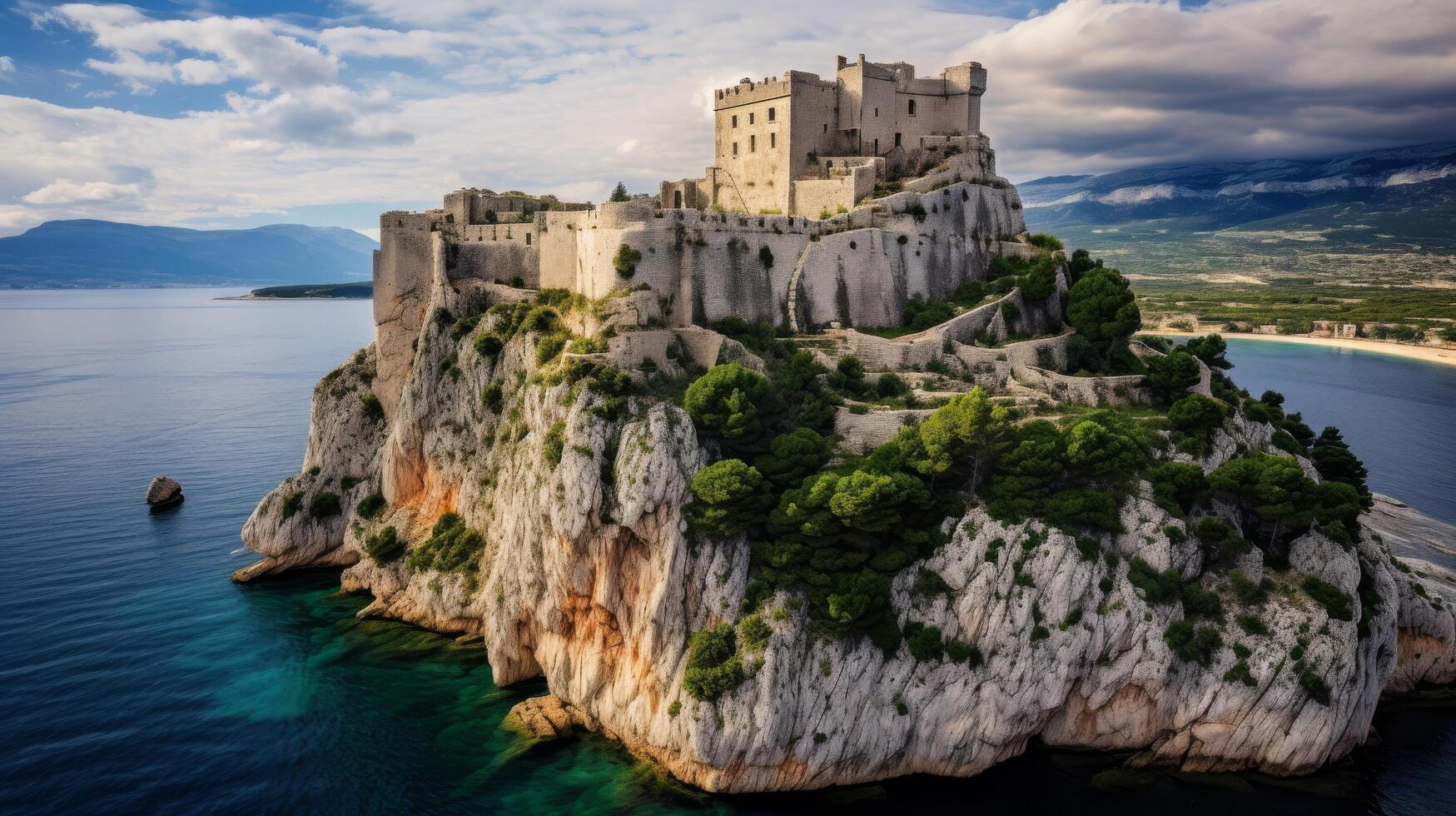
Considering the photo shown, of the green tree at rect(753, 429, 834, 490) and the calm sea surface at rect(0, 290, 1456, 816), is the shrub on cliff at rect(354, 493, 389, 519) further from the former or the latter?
the green tree at rect(753, 429, 834, 490)

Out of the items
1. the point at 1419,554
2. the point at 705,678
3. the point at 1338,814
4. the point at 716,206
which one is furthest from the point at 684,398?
the point at 1419,554

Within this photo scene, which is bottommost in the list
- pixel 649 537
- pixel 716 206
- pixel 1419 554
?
pixel 1419 554

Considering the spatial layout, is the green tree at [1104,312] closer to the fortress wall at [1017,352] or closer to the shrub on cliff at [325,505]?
the fortress wall at [1017,352]

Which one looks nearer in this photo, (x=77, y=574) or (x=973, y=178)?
(x=77, y=574)

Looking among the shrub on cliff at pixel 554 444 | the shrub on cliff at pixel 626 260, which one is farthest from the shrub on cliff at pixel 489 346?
the shrub on cliff at pixel 554 444

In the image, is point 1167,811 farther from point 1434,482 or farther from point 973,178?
point 1434,482

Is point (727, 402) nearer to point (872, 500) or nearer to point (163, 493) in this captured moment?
point (872, 500)
